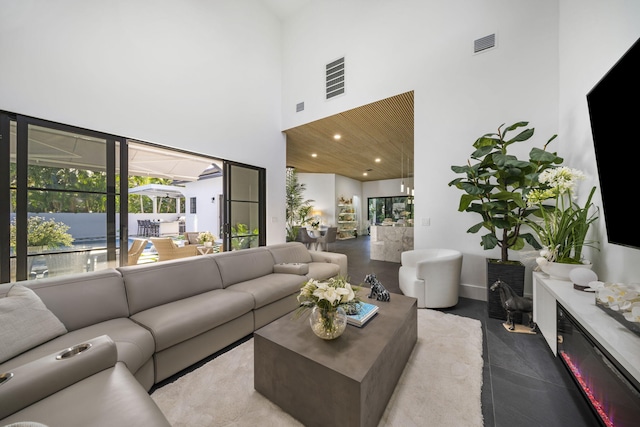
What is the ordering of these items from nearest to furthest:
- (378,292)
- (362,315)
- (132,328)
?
(132,328), (362,315), (378,292)

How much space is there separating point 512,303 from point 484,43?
139 inches

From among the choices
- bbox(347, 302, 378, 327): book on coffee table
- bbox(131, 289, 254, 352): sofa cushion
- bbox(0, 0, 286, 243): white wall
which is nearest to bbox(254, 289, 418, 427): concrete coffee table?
bbox(347, 302, 378, 327): book on coffee table

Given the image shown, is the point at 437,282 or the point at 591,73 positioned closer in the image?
the point at 591,73

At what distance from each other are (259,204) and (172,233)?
6.32 metres

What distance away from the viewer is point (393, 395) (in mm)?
1574

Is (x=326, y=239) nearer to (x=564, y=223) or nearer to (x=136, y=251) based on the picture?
(x=136, y=251)

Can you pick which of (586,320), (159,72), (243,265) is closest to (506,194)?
(586,320)

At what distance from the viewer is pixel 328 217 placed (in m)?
10.3

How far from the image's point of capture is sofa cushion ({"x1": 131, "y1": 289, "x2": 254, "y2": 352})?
1716mm

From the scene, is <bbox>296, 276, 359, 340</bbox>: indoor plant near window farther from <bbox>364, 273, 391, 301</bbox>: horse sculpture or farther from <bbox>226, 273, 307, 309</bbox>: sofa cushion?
<bbox>226, 273, 307, 309</bbox>: sofa cushion

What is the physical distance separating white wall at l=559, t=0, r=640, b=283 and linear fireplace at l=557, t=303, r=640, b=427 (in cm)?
67

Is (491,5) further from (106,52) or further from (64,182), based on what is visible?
(64,182)

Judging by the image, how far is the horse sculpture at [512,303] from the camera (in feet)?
7.86

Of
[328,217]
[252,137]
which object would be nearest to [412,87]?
[252,137]
